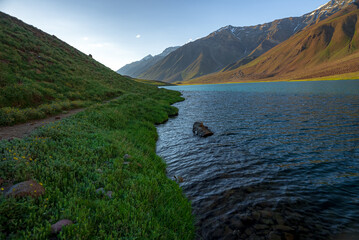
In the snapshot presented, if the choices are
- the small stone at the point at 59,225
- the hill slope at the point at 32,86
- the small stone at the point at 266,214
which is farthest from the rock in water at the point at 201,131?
the hill slope at the point at 32,86

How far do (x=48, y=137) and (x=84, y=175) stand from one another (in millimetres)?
4353

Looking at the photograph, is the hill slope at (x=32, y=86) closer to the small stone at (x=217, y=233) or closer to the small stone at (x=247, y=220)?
the small stone at (x=217, y=233)

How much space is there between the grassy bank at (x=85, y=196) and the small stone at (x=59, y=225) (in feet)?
0.42

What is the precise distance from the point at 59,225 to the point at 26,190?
1.83 metres

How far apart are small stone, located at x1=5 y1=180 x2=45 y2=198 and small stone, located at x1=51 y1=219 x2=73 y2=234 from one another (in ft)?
4.76

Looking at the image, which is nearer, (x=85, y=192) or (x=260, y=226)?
(x=85, y=192)

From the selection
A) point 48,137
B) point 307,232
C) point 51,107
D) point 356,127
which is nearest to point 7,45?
point 51,107

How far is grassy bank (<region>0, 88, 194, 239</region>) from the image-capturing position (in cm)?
448

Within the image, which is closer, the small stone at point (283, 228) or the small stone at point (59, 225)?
the small stone at point (59, 225)

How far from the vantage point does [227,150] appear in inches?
562

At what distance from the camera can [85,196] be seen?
5.85m

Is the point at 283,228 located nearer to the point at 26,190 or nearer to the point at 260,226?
the point at 260,226

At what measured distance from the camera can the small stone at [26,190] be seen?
16.4 feet

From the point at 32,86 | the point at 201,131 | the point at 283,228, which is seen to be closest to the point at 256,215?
the point at 283,228
